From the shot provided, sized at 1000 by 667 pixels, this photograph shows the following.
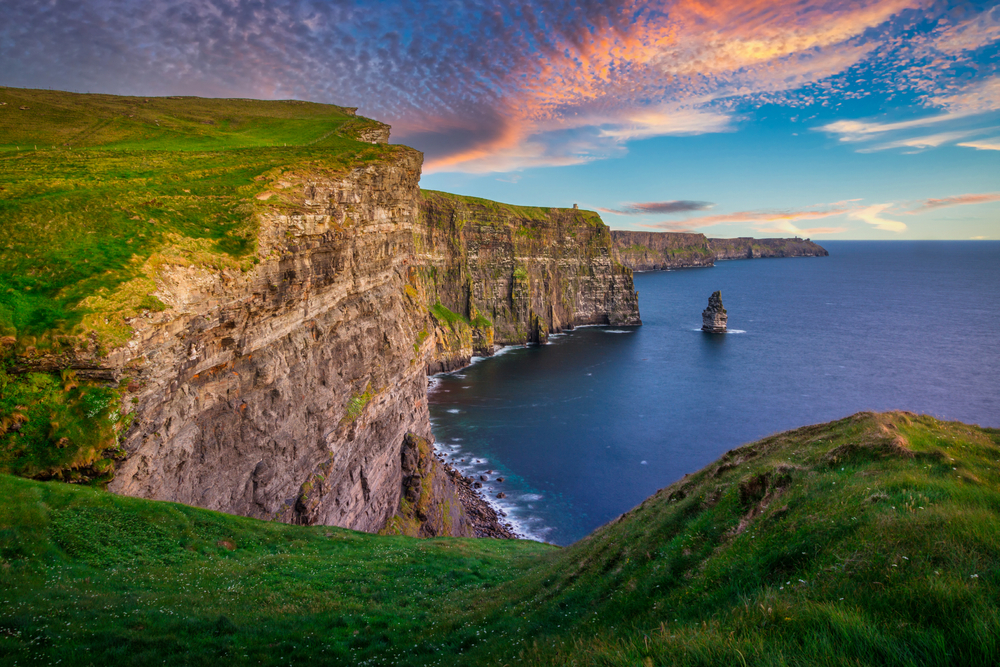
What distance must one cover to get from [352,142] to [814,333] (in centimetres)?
12660

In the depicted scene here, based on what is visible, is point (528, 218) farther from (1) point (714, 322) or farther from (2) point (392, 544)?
(2) point (392, 544)

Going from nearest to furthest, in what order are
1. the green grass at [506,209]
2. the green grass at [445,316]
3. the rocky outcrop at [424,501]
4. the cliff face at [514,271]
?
the rocky outcrop at [424,501]
the green grass at [445,316]
the cliff face at [514,271]
the green grass at [506,209]

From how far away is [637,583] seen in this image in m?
10.5

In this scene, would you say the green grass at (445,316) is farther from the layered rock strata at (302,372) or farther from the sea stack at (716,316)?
the sea stack at (716,316)

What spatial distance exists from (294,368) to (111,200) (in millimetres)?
13109

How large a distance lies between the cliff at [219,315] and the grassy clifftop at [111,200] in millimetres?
102

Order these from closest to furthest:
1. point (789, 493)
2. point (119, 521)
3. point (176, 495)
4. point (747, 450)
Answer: point (789, 493), point (119, 521), point (747, 450), point (176, 495)

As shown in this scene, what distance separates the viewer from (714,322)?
420 ft

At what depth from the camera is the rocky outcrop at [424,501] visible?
4081cm

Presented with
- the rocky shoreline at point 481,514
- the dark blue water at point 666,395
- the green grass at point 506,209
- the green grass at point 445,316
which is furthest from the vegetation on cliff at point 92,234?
the green grass at point 506,209

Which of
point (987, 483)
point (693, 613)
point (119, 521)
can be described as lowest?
point (119, 521)

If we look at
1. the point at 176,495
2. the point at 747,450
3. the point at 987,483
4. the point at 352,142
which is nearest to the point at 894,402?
the point at 747,450

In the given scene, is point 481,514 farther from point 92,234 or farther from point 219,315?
point 92,234

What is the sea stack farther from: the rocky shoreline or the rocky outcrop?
the rocky outcrop
